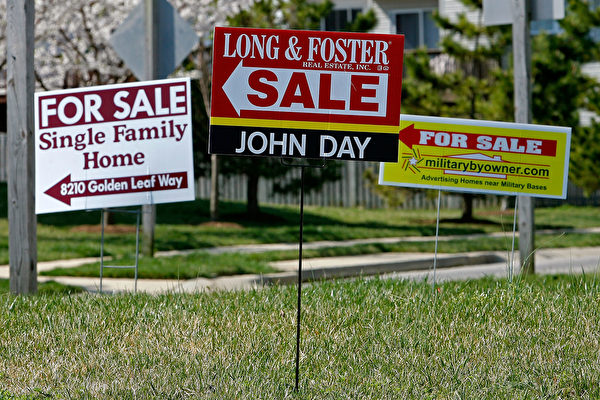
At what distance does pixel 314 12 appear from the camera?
64.0ft

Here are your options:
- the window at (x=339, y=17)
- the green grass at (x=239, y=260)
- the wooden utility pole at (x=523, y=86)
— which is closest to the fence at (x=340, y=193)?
the window at (x=339, y=17)

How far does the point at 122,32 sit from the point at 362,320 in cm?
604

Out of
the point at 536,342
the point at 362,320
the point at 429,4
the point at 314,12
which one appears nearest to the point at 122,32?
the point at 362,320

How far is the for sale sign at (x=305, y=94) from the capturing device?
512cm

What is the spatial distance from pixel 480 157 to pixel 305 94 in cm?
256

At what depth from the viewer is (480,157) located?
727 cm

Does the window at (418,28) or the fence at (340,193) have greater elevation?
the window at (418,28)

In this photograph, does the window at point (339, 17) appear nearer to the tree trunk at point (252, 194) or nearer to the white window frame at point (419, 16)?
the white window frame at point (419, 16)

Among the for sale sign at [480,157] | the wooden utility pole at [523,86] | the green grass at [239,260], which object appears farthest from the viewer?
the green grass at [239,260]

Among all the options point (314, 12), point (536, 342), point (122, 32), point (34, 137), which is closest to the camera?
point (536, 342)

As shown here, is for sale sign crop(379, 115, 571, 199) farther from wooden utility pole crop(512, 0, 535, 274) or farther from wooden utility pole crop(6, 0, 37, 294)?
wooden utility pole crop(6, 0, 37, 294)


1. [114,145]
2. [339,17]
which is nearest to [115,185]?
[114,145]

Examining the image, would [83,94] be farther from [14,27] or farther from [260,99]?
[260,99]

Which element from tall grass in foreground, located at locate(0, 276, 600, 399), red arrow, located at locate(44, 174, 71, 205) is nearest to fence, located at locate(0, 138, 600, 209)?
red arrow, located at locate(44, 174, 71, 205)
